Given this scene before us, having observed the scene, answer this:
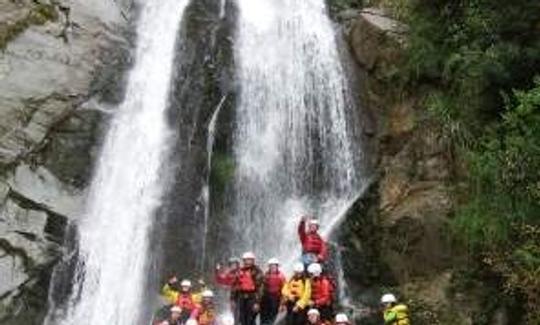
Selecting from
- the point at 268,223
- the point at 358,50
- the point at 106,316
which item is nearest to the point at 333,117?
the point at 358,50

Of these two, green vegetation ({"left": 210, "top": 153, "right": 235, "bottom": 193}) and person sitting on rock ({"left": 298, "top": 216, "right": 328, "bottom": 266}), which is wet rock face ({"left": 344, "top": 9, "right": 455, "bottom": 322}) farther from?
green vegetation ({"left": 210, "top": 153, "right": 235, "bottom": 193})

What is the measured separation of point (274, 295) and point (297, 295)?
74 cm

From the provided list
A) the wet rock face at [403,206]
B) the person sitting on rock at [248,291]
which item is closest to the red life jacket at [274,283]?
the person sitting on rock at [248,291]

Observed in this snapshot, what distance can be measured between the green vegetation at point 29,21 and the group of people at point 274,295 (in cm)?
768

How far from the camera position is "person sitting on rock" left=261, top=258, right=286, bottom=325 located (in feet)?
46.3

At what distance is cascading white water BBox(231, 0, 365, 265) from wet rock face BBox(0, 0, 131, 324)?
311 cm

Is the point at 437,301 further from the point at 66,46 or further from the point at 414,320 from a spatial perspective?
the point at 66,46

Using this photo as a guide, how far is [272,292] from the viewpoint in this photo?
1411 cm

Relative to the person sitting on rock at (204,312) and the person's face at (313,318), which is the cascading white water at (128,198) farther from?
the person's face at (313,318)

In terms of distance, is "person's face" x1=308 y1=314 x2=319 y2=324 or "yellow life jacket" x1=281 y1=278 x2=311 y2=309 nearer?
"person's face" x1=308 y1=314 x2=319 y2=324

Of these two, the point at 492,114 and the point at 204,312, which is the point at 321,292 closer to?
the point at 204,312

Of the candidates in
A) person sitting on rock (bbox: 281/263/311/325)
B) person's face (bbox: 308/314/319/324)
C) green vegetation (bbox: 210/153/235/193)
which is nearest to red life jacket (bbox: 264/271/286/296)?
person sitting on rock (bbox: 281/263/311/325)

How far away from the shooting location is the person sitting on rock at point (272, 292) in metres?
14.1

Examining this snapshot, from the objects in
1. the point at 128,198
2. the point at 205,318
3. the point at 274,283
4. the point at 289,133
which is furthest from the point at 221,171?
the point at 205,318
